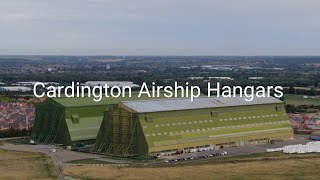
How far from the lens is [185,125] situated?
49.4 meters

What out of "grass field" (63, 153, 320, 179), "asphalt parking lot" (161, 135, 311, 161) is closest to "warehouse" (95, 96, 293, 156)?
"asphalt parking lot" (161, 135, 311, 161)

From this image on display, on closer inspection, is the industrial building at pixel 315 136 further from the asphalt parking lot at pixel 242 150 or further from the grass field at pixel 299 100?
the grass field at pixel 299 100

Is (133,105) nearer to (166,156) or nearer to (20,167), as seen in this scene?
(166,156)

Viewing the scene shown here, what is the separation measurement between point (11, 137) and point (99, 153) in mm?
14336

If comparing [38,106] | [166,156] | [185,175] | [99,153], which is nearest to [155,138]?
[166,156]

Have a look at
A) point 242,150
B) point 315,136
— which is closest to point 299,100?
point 315,136

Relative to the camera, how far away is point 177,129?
48.6 metres

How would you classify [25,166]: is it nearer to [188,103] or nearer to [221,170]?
[221,170]

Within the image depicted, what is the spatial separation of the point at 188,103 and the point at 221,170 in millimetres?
13634

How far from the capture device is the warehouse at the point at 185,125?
46.8 meters

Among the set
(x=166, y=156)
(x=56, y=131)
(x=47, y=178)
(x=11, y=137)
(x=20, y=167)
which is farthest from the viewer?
(x=11, y=137)

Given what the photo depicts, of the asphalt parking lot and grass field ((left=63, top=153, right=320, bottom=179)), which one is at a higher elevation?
grass field ((left=63, top=153, right=320, bottom=179))

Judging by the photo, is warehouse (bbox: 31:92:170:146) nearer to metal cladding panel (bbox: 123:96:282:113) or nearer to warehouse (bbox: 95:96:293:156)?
warehouse (bbox: 95:96:293:156)

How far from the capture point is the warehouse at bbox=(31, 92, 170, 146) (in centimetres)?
5262
